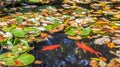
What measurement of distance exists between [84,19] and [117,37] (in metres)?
0.60

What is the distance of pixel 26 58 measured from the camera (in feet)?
8.07

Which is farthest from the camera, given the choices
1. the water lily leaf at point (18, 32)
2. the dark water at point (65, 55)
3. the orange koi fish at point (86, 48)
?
the water lily leaf at point (18, 32)

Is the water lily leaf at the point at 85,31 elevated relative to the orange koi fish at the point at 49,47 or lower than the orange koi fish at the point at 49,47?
elevated

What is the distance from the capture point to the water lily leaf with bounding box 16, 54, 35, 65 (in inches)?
94.4

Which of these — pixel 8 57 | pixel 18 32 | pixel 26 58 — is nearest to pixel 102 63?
pixel 26 58

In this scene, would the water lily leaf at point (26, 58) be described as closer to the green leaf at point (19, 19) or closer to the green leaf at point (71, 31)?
the green leaf at point (71, 31)

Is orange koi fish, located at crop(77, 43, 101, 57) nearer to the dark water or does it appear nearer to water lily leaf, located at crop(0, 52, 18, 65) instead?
the dark water

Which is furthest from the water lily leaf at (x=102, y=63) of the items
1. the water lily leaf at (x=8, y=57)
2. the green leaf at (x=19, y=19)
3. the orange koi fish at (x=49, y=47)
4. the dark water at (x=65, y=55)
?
the green leaf at (x=19, y=19)

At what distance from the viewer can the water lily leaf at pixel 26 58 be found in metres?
2.40

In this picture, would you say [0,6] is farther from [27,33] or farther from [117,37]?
[117,37]

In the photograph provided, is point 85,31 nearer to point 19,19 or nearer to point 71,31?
point 71,31

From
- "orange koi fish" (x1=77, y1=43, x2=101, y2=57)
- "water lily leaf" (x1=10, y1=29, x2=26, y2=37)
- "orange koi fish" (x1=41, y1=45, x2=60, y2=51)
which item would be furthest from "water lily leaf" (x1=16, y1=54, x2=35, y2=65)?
"orange koi fish" (x1=77, y1=43, x2=101, y2=57)

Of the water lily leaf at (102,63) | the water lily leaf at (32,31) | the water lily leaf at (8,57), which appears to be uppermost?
the water lily leaf at (32,31)

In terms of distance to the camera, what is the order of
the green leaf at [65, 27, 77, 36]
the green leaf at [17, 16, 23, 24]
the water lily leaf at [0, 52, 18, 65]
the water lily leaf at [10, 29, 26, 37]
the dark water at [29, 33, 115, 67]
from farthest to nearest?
the green leaf at [17, 16, 23, 24]
the green leaf at [65, 27, 77, 36]
the water lily leaf at [10, 29, 26, 37]
the dark water at [29, 33, 115, 67]
the water lily leaf at [0, 52, 18, 65]
